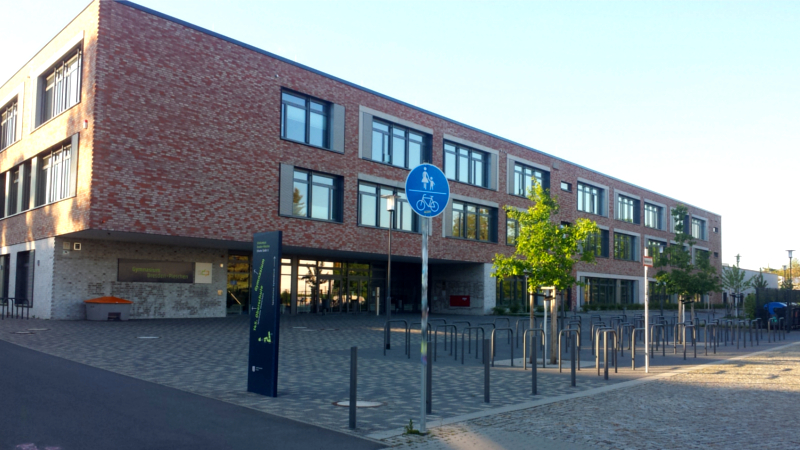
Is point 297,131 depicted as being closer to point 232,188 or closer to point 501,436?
point 232,188

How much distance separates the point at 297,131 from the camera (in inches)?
1052

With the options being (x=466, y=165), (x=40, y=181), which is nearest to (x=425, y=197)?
(x=40, y=181)

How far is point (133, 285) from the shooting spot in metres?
24.9

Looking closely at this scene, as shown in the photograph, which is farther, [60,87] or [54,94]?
[54,94]

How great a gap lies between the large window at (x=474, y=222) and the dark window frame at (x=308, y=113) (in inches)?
385

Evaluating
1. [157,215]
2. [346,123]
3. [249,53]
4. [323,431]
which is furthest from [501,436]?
[346,123]

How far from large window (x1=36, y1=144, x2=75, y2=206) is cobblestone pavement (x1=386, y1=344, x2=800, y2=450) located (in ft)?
63.2

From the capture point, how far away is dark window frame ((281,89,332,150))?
2614 cm

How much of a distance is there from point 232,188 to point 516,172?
2087 cm

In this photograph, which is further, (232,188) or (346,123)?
(346,123)

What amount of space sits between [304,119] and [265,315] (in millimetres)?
19104

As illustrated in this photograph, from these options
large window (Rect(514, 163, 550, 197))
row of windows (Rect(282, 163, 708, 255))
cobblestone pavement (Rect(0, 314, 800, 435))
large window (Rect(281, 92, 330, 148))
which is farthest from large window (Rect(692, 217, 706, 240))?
large window (Rect(281, 92, 330, 148))

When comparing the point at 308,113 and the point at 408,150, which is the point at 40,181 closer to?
the point at 308,113

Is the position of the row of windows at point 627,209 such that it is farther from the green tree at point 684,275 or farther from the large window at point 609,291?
the green tree at point 684,275
